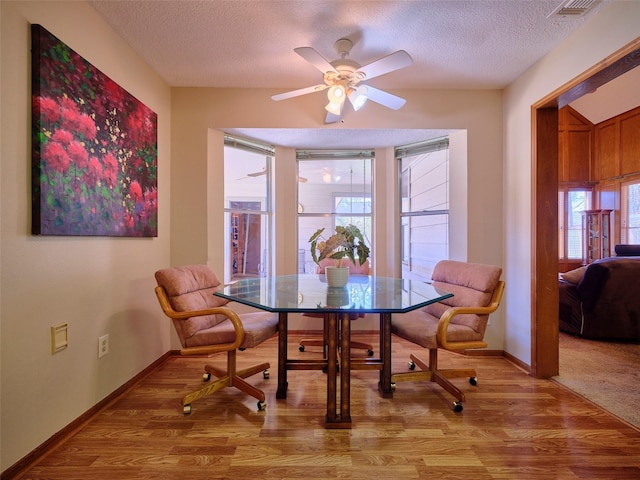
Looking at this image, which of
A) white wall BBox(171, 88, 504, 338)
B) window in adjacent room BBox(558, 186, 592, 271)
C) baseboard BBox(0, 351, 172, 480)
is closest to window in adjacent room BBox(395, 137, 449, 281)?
white wall BBox(171, 88, 504, 338)

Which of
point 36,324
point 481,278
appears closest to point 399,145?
point 481,278

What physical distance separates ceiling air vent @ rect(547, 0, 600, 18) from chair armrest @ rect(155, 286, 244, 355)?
2.82 metres

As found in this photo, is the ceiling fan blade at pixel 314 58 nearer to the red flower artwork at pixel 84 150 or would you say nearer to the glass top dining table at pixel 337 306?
the red flower artwork at pixel 84 150

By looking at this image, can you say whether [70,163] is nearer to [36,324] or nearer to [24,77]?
[24,77]

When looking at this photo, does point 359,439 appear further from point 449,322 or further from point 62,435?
point 62,435

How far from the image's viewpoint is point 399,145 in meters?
3.45

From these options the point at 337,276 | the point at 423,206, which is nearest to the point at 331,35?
the point at 337,276

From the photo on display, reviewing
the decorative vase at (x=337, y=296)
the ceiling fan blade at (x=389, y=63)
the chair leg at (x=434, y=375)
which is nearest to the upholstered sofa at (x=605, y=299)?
the chair leg at (x=434, y=375)

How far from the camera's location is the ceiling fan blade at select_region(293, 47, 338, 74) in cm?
176

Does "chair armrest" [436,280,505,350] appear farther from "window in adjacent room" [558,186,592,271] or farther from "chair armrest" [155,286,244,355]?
"window in adjacent room" [558,186,592,271]

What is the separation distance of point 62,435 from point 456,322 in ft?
8.34

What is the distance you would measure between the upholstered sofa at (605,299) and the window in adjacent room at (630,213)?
2.85 meters

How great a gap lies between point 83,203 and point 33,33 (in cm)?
86

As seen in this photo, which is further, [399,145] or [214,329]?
[399,145]
